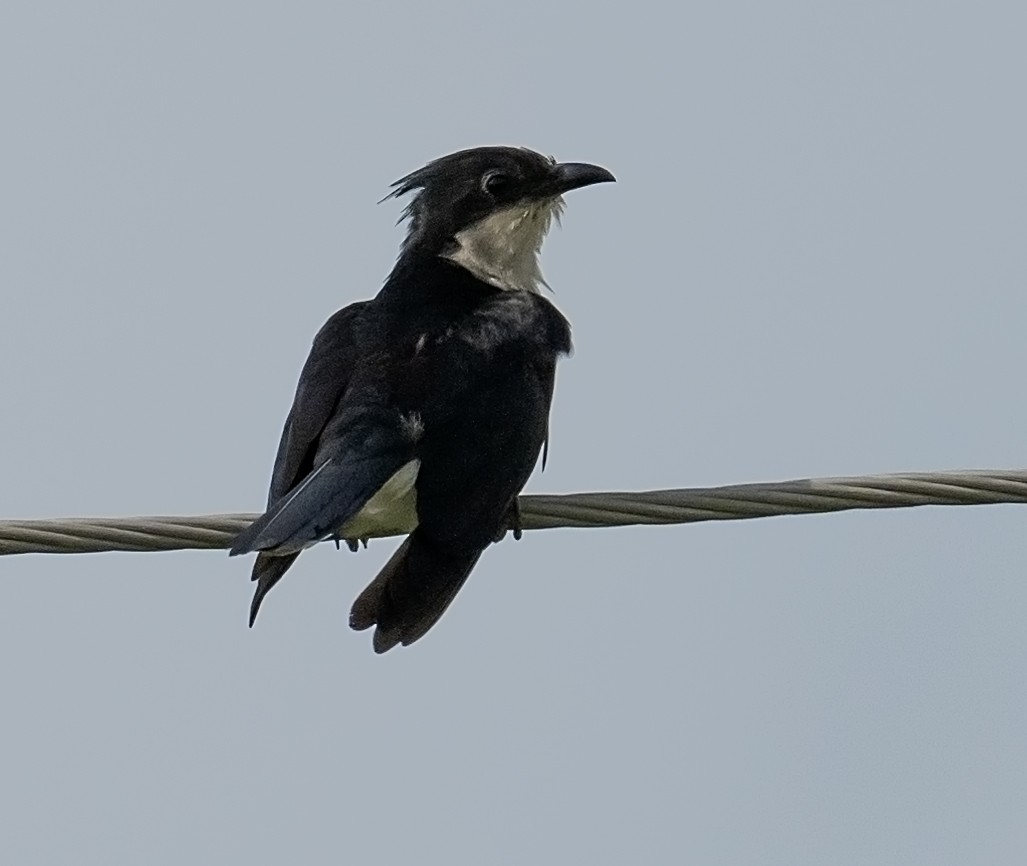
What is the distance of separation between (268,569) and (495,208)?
2.29 metres

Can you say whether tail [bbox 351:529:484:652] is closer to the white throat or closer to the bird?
the bird

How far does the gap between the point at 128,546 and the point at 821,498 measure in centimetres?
183

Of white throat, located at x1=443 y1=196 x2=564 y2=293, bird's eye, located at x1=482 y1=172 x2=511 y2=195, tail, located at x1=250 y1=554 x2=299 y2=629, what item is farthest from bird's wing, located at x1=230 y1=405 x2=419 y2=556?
bird's eye, located at x1=482 y1=172 x2=511 y2=195

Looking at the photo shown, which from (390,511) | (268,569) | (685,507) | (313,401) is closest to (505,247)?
(313,401)

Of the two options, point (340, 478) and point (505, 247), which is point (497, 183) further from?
point (340, 478)

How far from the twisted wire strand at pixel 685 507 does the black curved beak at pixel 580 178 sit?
8.62 ft

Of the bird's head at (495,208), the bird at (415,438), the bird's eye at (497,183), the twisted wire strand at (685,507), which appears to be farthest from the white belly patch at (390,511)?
the bird's eye at (497,183)

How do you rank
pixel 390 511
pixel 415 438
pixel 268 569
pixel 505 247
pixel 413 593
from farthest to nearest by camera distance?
pixel 505 247 → pixel 390 511 → pixel 415 438 → pixel 413 593 → pixel 268 569

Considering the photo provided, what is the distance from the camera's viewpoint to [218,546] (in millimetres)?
5316

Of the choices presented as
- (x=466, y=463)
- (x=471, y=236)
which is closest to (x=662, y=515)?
(x=466, y=463)

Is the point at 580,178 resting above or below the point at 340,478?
above

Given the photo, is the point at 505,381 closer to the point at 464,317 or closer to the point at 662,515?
the point at 464,317

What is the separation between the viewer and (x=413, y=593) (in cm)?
618

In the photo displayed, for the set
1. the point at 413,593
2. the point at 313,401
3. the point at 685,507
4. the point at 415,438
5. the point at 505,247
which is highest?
the point at 505,247
